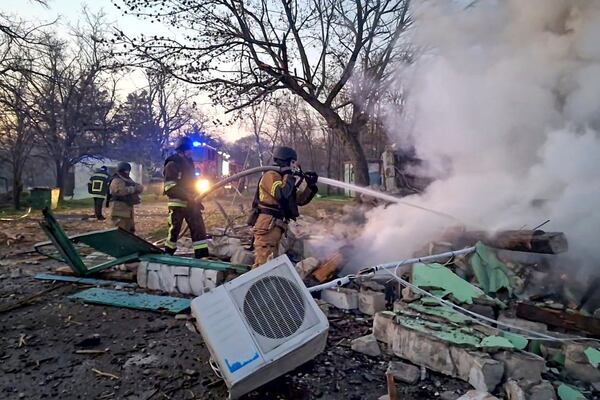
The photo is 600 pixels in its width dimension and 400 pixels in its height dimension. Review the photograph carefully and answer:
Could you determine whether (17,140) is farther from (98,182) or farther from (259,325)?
(259,325)

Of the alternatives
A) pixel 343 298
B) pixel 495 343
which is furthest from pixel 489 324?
pixel 343 298

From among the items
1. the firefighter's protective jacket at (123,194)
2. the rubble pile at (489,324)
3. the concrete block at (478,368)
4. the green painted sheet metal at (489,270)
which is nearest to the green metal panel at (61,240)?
the firefighter's protective jacket at (123,194)

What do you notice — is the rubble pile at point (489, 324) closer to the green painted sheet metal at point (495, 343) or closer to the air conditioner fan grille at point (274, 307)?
the green painted sheet metal at point (495, 343)

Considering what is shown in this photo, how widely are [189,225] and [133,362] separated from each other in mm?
2703

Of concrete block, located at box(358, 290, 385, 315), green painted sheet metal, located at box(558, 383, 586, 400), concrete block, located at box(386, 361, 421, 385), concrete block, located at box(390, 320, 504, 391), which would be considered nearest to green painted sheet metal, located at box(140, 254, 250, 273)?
concrete block, located at box(358, 290, 385, 315)

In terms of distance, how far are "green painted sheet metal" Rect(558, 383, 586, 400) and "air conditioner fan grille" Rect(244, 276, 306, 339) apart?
1.85 metres

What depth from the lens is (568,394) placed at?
2.63m

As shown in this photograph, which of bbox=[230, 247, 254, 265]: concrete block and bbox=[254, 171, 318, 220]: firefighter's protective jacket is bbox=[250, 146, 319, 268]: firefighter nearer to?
bbox=[254, 171, 318, 220]: firefighter's protective jacket

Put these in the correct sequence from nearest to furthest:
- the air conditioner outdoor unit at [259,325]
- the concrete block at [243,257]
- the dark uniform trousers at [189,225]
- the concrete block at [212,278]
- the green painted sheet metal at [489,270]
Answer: the air conditioner outdoor unit at [259,325] → the green painted sheet metal at [489,270] → the concrete block at [212,278] → the concrete block at [243,257] → the dark uniform trousers at [189,225]

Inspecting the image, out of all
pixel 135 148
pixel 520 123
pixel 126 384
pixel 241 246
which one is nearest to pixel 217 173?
pixel 135 148

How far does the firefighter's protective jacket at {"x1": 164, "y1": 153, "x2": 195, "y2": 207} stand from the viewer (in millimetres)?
5477

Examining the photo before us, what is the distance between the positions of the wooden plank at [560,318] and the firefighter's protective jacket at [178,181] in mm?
4286

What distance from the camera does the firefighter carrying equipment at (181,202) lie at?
5500 millimetres

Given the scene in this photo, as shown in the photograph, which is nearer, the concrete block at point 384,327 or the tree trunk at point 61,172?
the concrete block at point 384,327
